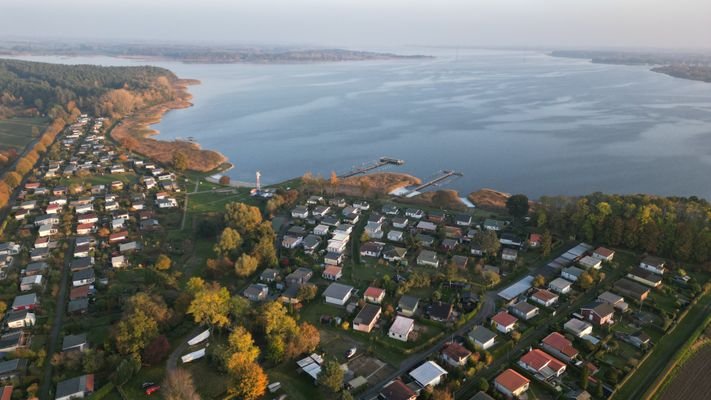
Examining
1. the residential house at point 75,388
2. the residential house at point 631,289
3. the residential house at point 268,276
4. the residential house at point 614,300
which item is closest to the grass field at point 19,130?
the residential house at point 268,276

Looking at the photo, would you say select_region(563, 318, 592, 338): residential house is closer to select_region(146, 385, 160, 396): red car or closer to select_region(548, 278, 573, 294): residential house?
select_region(548, 278, 573, 294): residential house

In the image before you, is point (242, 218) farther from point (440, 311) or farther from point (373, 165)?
point (373, 165)

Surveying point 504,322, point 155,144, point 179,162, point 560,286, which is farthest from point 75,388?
point 155,144

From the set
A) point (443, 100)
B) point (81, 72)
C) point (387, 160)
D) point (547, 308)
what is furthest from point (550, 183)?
point (81, 72)

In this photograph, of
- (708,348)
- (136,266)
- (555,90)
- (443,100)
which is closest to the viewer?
(708,348)

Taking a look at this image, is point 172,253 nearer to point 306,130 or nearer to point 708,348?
point 708,348

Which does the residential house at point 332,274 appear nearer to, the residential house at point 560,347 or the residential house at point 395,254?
the residential house at point 395,254

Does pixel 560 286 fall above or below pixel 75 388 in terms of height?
above
